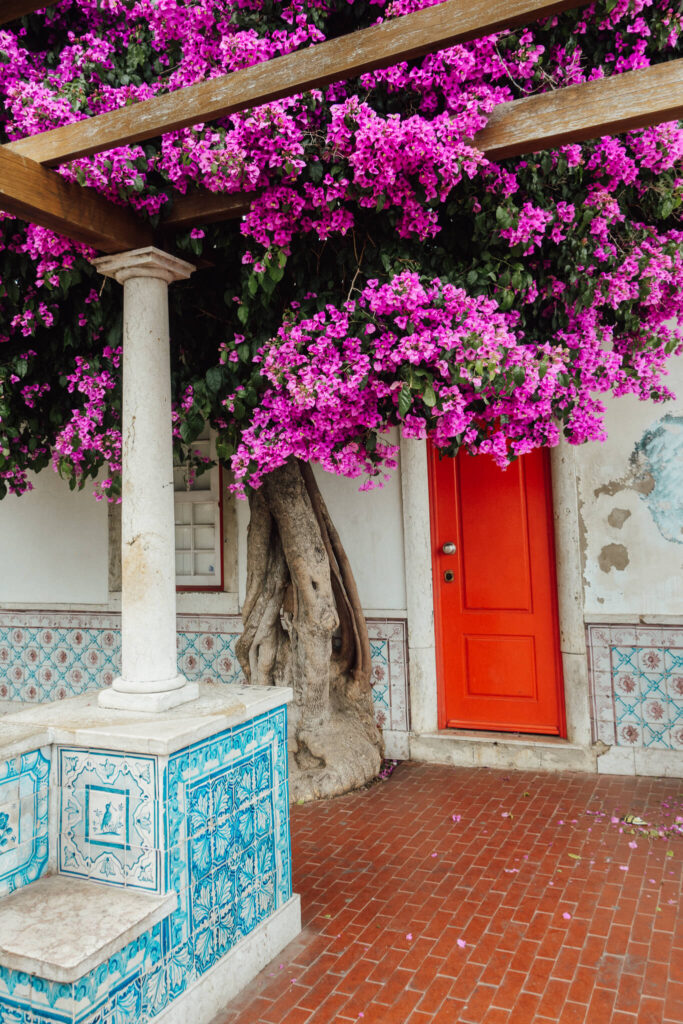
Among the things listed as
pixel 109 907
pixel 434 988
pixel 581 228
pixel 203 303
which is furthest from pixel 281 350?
pixel 434 988

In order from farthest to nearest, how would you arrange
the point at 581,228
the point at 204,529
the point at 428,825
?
the point at 204,529 < the point at 428,825 < the point at 581,228

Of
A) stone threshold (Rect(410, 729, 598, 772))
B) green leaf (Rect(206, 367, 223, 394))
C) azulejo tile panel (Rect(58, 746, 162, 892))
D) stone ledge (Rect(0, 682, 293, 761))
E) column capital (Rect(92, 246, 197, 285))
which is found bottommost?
stone threshold (Rect(410, 729, 598, 772))

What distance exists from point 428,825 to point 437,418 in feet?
7.74

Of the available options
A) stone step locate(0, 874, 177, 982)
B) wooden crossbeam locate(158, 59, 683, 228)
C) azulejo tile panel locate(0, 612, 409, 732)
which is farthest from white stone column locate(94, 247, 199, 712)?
azulejo tile panel locate(0, 612, 409, 732)

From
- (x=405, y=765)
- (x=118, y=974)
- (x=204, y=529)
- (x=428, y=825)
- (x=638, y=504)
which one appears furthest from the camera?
(x=204, y=529)

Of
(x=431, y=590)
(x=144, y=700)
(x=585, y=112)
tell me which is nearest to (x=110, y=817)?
(x=144, y=700)

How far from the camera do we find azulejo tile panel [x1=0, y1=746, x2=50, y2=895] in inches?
95.3

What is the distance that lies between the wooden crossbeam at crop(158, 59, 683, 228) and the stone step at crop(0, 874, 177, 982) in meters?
2.67

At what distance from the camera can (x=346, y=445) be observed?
3426 millimetres

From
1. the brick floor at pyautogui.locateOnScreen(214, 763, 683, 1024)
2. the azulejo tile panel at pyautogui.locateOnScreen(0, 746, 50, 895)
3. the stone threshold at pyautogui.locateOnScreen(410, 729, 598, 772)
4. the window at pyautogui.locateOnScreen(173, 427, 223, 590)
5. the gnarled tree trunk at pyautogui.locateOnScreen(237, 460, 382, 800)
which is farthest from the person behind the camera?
the window at pyautogui.locateOnScreen(173, 427, 223, 590)

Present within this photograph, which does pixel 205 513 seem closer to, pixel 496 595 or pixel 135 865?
pixel 496 595

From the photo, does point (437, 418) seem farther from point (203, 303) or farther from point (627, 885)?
point (627, 885)

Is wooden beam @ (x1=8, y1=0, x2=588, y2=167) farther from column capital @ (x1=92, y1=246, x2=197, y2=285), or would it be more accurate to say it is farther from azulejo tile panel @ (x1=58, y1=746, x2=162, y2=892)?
azulejo tile panel @ (x1=58, y1=746, x2=162, y2=892)

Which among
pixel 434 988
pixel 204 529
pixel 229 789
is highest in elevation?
pixel 204 529
